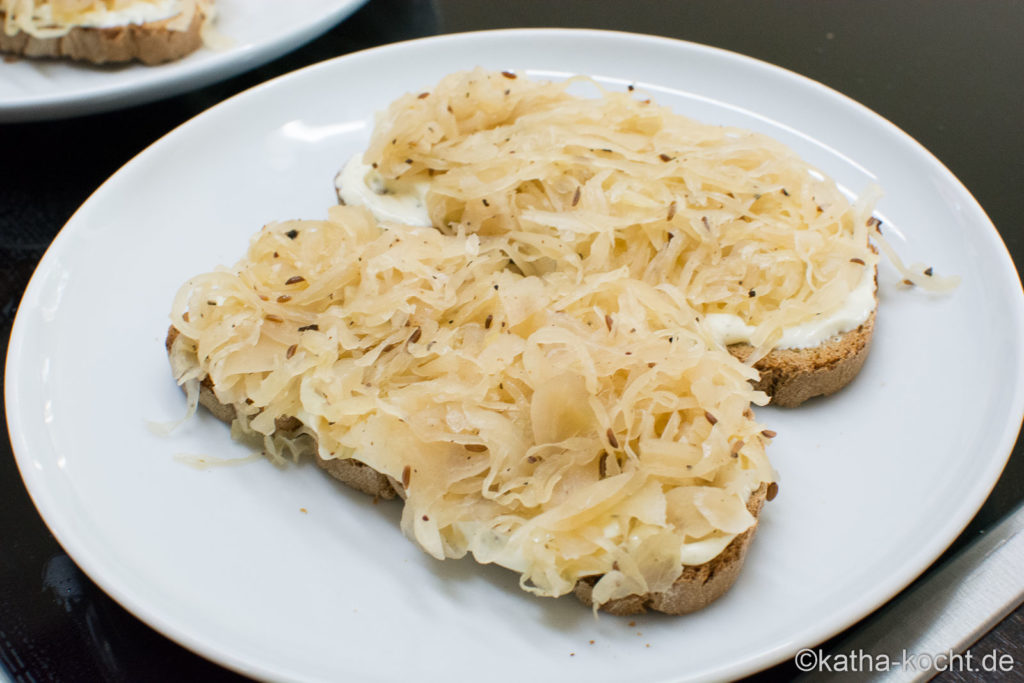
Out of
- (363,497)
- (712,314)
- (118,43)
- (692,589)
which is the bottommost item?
(363,497)

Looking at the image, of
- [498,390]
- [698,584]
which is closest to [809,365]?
[698,584]

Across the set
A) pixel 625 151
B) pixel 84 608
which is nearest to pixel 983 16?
pixel 625 151

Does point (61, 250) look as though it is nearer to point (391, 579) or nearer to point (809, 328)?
point (391, 579)

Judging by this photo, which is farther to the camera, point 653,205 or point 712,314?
point 653,205

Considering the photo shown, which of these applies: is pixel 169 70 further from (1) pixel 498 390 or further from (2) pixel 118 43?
(1) pixel 498 390

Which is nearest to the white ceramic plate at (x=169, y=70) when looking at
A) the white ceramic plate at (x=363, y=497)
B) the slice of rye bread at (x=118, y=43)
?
the slice of rye bread at (x=118, y=43)

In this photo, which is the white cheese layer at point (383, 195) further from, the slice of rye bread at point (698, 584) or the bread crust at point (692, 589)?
the bread crust at point (692, 589)

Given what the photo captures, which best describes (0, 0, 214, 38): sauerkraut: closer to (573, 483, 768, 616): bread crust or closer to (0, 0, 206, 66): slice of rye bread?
(0, 0, 206, 66): slice of rye bread
